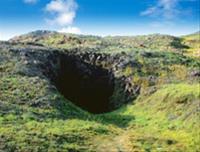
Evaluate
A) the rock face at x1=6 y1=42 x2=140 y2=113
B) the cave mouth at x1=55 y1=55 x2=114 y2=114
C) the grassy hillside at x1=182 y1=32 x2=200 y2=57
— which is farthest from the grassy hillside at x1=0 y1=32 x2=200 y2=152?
the grassy hillside at x1=182 y1=32 x2=200 y2=57

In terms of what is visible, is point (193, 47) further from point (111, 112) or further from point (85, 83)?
point (111, 112)

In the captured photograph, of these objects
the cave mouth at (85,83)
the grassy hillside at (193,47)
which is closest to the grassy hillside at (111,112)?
the cave mouth at (85,83)

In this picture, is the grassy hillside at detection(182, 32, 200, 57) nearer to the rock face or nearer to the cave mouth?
the rock face

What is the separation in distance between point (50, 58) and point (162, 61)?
16.6 m

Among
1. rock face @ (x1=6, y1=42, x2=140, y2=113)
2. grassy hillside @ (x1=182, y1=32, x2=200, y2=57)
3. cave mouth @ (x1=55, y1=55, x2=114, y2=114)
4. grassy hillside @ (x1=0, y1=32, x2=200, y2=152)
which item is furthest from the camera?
grassy hillside @ (x1=182, y1=32, x2=200, y2=57)

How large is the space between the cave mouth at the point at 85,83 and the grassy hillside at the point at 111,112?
6.47 ft

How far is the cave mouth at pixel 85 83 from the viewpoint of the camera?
6775 cm

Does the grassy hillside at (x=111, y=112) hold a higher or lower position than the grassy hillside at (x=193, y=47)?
lower

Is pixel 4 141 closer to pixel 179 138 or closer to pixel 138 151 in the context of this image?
pixel 138 151

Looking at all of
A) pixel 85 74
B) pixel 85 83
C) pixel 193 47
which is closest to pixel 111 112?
pixel 85 83

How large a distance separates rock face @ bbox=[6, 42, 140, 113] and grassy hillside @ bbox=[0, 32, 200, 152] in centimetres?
36

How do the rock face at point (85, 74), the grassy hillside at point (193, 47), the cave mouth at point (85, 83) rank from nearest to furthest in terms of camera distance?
the rock face at point (85, 74) < the cave mouth at point (85, 83) < the grassy hillside at point (193, 47)

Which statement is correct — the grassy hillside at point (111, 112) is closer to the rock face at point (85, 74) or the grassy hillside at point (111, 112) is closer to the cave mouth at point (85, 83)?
the rock face at point (85, 74)

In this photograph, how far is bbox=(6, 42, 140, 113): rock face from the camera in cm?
6512
